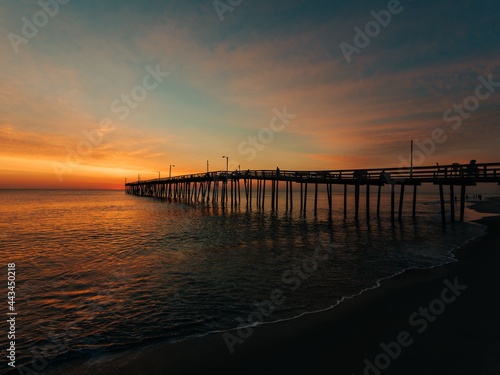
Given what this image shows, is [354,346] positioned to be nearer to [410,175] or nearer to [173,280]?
[173,280]

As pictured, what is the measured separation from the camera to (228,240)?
59.1 ft

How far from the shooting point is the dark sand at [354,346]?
15.2 ft

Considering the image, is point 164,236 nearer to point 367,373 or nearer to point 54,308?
point 54,308

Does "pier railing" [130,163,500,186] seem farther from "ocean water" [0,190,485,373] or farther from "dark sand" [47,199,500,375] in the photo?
"dark sand" [47,199,500,375]

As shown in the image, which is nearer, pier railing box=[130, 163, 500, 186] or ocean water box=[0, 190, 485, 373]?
ocean water box=[0, 190, 485, 373]

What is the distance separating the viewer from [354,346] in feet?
17.3

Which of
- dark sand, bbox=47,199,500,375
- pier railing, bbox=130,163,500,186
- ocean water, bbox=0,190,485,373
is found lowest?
ocean water, bbox=0,190,485,373

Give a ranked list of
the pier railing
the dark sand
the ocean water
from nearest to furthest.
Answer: the dark sand
the ocean water
the pier railing

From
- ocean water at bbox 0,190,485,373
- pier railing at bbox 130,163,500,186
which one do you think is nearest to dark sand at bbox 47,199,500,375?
ocean water at bbox 0,190,485,373

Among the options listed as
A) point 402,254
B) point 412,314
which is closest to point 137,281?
point 412,314

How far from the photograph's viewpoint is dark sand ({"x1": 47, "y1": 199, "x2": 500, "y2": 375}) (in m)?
4.64

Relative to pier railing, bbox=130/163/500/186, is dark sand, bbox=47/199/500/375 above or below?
below

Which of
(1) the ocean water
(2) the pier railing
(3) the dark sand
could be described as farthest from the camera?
(2) the pier railing

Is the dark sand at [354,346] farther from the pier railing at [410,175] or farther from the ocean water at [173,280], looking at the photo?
the pier railing at [410,175]
